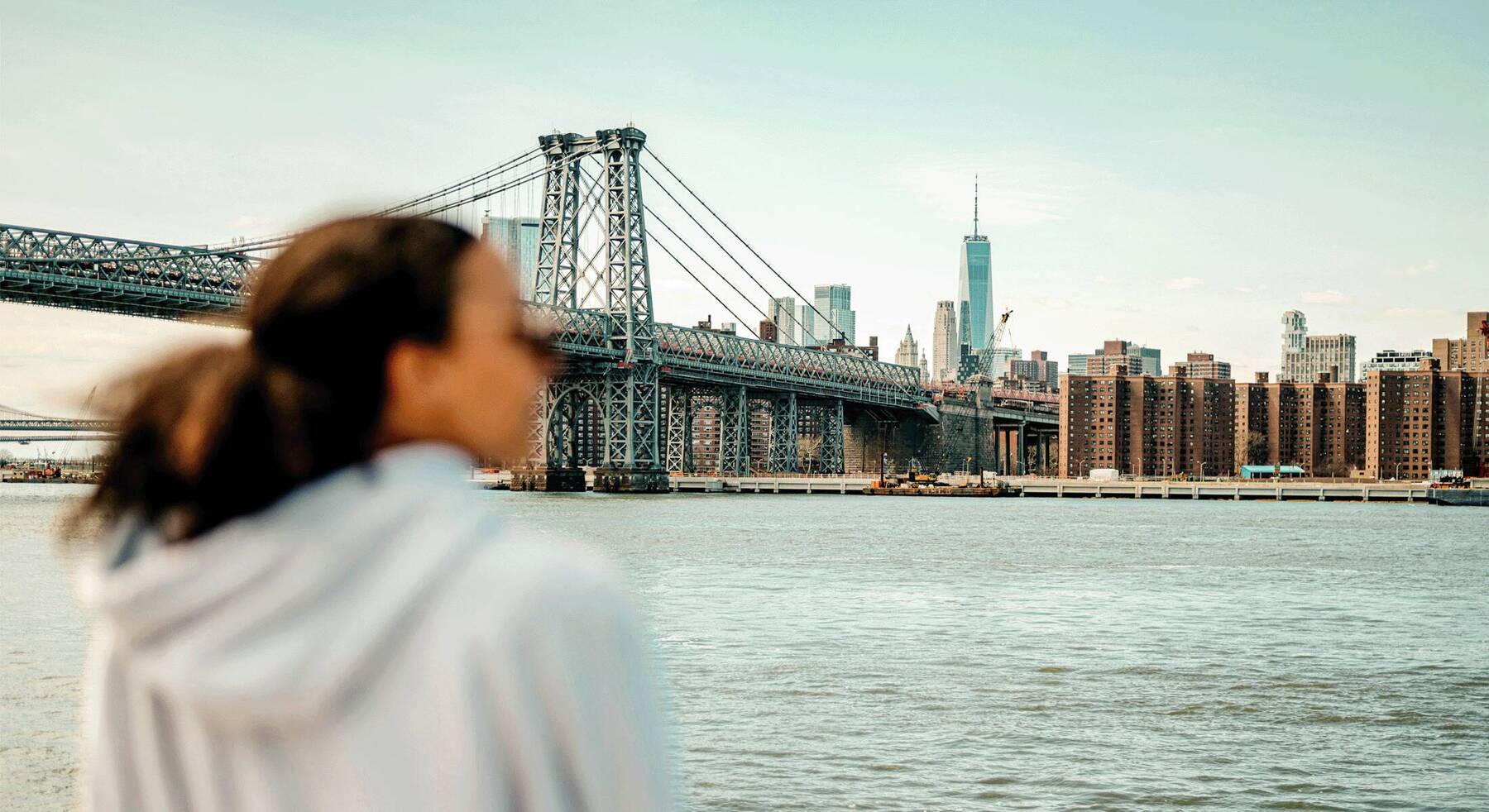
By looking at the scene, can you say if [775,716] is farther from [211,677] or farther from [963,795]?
[211,677]

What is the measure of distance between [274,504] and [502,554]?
0.76 feet

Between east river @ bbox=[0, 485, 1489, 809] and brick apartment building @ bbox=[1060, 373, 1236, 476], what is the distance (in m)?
119

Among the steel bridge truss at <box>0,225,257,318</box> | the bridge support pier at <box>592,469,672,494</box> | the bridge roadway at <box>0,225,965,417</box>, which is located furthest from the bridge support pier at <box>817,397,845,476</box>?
the steel bridge truss at <box>0,225,257,318</box>

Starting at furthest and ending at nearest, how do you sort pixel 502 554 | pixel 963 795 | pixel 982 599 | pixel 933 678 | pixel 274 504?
pixel 982 599 → pixel 933 678 → pixel 963 795 → pixel 274 504 → pixel 502 554

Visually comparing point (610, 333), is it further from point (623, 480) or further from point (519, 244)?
point (519, 244)

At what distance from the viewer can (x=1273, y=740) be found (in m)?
14.3

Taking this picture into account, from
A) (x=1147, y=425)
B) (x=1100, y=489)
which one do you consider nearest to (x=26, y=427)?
(x=1100, y=489)

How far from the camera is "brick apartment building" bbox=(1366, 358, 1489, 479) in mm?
165500

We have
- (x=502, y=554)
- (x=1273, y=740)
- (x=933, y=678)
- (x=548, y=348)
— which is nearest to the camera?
(x=502, y=554)

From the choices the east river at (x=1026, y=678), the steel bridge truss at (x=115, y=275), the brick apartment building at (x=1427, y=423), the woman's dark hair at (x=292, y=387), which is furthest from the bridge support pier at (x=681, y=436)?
the woman's dark hair at (x=292, y=387)

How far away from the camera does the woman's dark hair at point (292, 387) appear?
4.35ft

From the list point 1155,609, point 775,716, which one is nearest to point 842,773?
point 775,716

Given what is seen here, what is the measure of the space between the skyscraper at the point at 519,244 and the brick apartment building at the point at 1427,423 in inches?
3570

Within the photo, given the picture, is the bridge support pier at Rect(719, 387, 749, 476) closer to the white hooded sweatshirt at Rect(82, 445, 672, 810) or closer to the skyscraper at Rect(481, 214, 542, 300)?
the skyscraper at Rect(481, 214, 542, 300)
